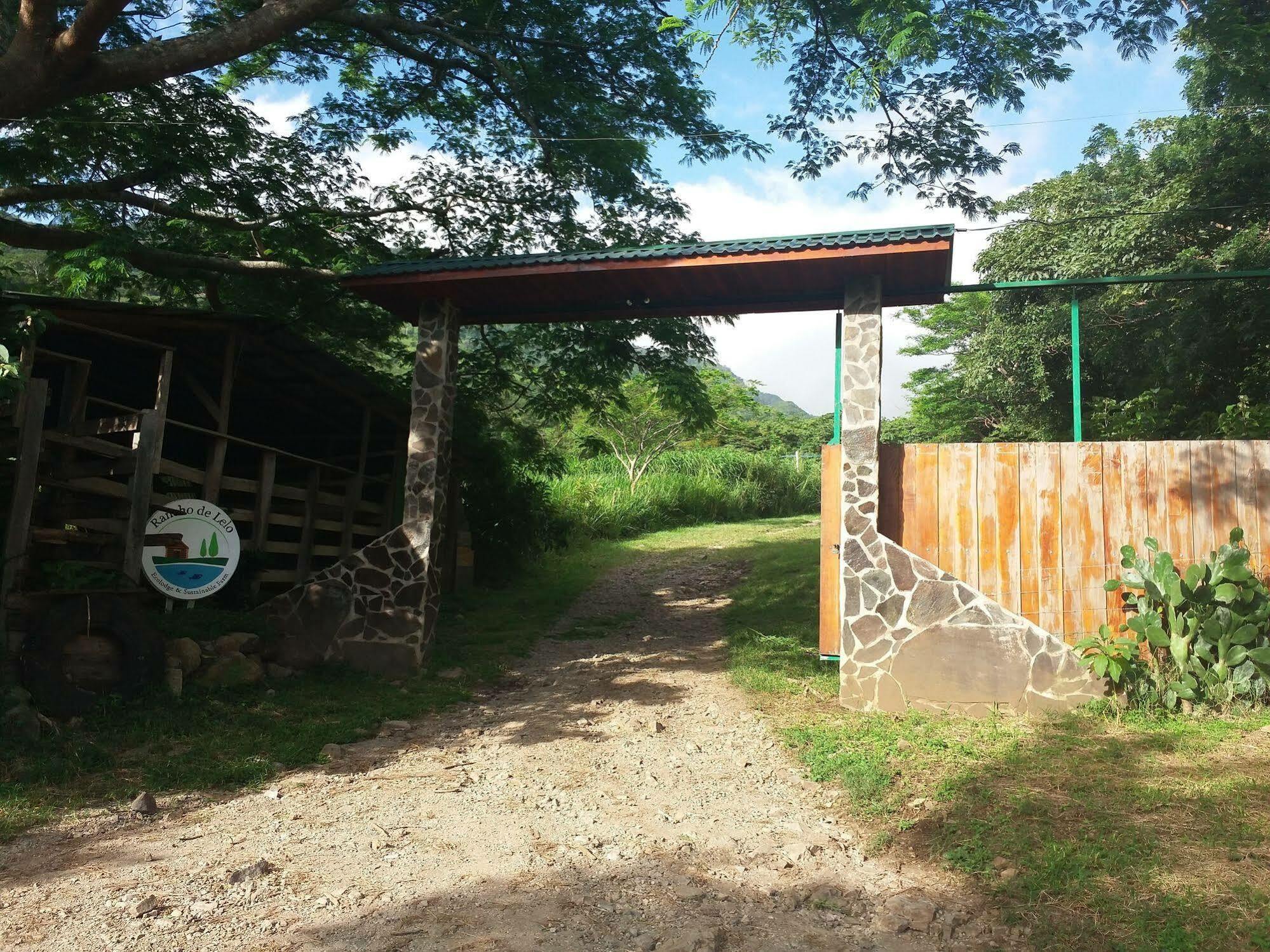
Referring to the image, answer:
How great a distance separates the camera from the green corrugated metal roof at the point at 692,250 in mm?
6539

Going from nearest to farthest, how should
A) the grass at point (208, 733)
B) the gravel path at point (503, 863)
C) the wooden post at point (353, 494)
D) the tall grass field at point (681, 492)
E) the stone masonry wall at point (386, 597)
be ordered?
the gravel path at point (503, 863) → the grass at point (208, 733) → the stone masonry wall at point (386, 597) → the wooden post at point (353, 494) → the tall grass field at point (681, 492)

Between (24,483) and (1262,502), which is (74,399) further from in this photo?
(1262,502)

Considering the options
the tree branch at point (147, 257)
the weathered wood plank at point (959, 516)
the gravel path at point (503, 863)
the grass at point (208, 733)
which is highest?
the tree branch at point (147, 257)

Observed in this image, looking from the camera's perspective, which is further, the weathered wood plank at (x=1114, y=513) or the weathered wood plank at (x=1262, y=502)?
the weathered wood plank at (x=1114, y=513)

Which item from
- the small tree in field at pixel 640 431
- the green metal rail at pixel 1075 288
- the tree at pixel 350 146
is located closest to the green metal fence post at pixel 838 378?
the green metal rail at pixel 1075 288

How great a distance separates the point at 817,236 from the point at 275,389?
281 inches

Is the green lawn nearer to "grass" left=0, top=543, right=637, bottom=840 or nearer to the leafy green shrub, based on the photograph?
"grass" left=0, top=543, right=637, bottom=840

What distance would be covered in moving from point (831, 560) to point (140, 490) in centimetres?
549

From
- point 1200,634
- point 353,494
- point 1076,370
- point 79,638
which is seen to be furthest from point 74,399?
point 1200,634

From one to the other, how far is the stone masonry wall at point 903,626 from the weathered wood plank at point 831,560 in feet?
0.80

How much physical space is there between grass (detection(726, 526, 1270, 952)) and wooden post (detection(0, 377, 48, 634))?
5293mm

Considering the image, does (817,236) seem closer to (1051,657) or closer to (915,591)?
(915,591)

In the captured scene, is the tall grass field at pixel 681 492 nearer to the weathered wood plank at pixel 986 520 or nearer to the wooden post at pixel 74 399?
the wooden post at pixel 74 399

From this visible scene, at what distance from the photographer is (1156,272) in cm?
1406
